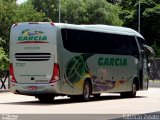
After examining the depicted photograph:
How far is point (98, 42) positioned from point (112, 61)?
1.68 metres

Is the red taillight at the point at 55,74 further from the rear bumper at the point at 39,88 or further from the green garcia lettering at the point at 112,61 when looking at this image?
the green garcia lettering at the point at 112,61

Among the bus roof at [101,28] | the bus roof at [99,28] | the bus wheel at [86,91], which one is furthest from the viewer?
the bus wheel at [86,91]

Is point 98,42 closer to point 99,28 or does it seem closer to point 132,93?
point 99,28

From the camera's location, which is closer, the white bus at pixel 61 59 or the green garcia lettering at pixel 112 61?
the white bus at pixel 61 59

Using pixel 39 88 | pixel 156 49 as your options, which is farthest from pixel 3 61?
pixel 156 49

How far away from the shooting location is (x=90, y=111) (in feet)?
65.3

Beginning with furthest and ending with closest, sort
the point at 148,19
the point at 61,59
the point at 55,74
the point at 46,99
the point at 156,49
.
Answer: the point at 148,19, the point at 156,49, the point at 46,99, the point at 61,59, the point at 55,74

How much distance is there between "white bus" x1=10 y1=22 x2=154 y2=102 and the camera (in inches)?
936

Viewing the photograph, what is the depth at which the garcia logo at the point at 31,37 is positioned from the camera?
78.3ft

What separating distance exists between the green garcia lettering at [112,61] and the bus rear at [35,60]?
3684 mm

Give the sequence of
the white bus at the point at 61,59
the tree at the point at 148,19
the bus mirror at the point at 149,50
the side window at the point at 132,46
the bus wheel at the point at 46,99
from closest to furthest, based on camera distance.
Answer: the white bus at the point at 61,59, the bus wheel at the point at 46,99, the side window at the point at 132,46, the bus mirror at the point at 149,50, the tree at the point at 148,19

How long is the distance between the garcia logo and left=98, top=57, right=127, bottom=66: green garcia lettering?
385 centimetres

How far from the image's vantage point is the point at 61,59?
23.9 meters

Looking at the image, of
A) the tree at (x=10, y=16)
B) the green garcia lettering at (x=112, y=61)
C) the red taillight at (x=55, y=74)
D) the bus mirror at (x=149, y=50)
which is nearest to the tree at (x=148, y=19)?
the tree at (x=10, y=16)
